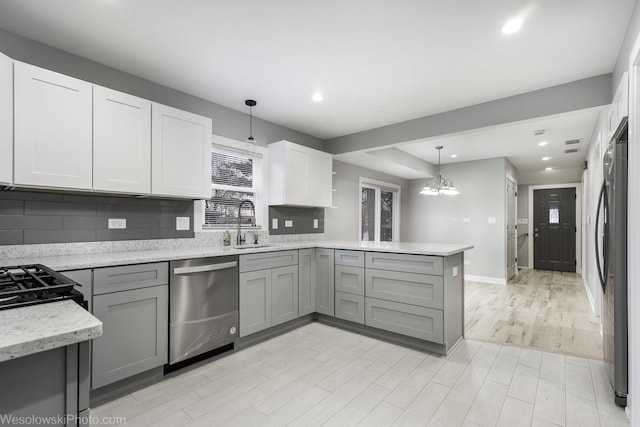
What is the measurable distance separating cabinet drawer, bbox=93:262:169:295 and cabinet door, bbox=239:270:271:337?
2.45ft

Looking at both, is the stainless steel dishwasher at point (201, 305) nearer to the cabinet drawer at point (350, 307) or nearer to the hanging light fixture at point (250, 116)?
the cabinet drawer at point (350, 307)

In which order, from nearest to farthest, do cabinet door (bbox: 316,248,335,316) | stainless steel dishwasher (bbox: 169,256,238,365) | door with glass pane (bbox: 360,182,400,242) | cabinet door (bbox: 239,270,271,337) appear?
stainless steel dishwasher (bbox: 169,256,238,365), cabinet door (bbox: 239,270,271,337), cabinet door (bbox: 316,248,335,316), door with glass pane (bbox: 360,182,400,242)

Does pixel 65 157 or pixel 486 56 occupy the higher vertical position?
pixel 486 56

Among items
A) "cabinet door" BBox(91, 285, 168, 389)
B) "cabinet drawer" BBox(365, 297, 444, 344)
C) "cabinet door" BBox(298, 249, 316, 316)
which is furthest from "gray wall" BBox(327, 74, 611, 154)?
"cabinet door" BBox(91, 285, 168, 389)

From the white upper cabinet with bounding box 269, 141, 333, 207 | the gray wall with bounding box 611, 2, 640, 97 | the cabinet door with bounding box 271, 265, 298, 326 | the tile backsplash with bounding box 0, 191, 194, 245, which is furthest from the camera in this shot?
the white upper cabinet with bounding box 269, 141, 333, 207

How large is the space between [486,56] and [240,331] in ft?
10.3

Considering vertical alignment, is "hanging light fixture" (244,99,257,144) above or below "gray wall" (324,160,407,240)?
above

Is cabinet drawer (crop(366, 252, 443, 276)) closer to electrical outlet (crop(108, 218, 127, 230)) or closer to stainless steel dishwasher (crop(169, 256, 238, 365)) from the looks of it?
stainless steel dishwasher (crop(169, 256, 238, 365))

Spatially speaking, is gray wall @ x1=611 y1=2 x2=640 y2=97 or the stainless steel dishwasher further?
the stainless steel dishwasher

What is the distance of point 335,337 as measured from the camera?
3229 millimetres

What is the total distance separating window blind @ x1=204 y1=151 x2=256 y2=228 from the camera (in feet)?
11.2

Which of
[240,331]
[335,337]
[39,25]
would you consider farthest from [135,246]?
[335,337]

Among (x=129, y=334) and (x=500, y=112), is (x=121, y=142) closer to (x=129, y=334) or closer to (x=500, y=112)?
(x=129, y=334)

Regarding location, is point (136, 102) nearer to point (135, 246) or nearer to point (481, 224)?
point (135, 246)
